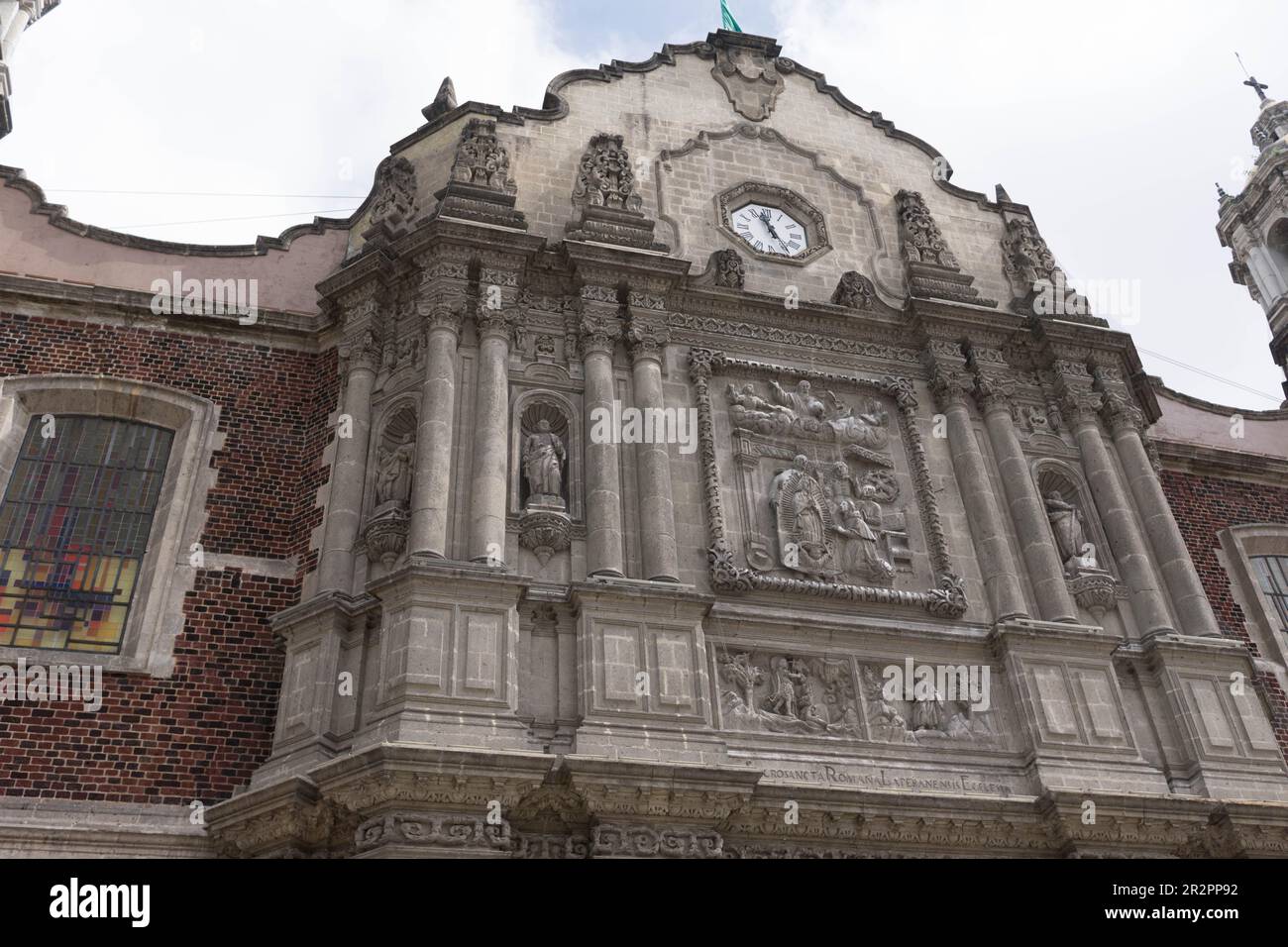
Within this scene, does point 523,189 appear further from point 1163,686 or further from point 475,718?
point 1163,686

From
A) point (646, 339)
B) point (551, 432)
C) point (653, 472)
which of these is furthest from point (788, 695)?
point (646, 339)

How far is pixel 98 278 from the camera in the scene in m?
15.1

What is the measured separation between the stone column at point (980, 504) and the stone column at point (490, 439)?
556cm

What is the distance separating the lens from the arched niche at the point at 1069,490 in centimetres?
1452

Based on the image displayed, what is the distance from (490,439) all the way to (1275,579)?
11577mm

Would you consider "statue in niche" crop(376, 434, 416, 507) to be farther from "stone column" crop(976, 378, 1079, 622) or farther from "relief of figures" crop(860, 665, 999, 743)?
"stone column" crop(976, 378, 1079, 622)

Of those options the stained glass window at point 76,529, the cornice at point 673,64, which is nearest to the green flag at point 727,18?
the cornice at point 673,64

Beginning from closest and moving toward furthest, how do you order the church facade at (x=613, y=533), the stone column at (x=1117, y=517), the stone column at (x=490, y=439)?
A: the church facade at (x=613, y=533), the stone column at (x=490, y=439), the stone column at (x=1117, y=517)

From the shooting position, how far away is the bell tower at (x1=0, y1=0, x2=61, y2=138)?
18203 millimetres

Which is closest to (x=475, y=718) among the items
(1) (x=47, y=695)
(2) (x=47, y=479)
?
(1) (x=47, y=695)

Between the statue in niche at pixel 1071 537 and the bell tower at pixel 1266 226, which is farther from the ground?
the bell tower at pixel 1266 226

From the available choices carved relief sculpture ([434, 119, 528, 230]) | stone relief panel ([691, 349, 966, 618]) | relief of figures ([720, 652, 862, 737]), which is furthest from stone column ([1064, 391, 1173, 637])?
carved relief sculpture ([434, 119, 528, 230])

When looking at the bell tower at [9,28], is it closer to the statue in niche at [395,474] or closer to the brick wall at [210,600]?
the brick wall at [210,600]

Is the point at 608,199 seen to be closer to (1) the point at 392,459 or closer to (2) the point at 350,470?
(1) the point at 392,459
